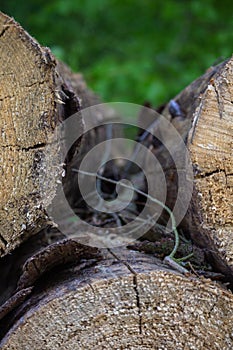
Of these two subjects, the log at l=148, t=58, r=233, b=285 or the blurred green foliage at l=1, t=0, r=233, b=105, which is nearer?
the log at l=148, t=58, r=233, b=285

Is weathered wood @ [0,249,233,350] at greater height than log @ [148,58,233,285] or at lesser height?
lesser

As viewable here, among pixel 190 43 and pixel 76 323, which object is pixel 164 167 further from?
pixel 190 43

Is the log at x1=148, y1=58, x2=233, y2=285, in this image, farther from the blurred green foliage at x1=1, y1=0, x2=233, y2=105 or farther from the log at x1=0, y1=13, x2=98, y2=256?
the blurred green foliage at x1=1, y1=0, x2=233, y2=105

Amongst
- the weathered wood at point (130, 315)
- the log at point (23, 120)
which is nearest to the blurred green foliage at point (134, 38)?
the log at point (23, 120)

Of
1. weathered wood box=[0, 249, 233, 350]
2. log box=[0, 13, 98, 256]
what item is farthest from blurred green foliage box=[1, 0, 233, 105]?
weathered wood box=[0, 249, 233, 350]

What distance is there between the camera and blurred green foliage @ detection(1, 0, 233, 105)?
14.7ft

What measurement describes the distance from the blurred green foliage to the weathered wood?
3060 mm

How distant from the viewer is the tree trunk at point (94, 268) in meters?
1.30

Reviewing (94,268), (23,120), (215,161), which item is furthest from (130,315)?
(23,120)

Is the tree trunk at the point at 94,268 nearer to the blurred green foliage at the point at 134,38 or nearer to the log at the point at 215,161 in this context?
the log at the point at 215,161

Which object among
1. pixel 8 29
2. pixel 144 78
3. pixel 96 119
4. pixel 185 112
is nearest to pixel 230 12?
pixel 144 78

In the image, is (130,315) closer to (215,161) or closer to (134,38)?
(215,161)

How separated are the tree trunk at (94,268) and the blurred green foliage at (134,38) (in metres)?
2.85

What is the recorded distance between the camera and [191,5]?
15.4 feet
